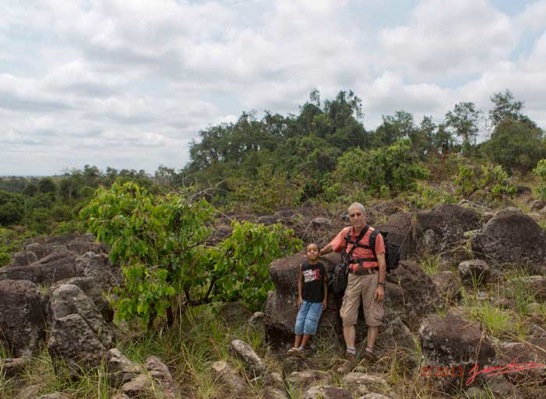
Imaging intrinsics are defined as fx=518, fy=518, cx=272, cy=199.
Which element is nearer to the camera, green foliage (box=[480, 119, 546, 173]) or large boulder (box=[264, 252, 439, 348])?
large boulder (box=[264, 252, 439, 348])

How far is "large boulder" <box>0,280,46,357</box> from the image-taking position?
17.6ft

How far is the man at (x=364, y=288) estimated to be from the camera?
5.00 meters

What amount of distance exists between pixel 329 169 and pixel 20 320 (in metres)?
24.3

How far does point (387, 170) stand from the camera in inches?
691

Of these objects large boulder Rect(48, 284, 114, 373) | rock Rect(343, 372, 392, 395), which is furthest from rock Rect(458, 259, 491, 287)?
large boulder Rect(48, 284, 114, 373)

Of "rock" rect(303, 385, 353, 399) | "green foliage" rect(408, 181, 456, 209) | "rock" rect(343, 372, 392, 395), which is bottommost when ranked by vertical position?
"rock" rect(343, 372, 392, 395)

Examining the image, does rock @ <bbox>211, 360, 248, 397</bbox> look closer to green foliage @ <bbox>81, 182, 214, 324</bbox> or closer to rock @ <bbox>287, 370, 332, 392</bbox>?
rock @ <bbox>287, 370, 332, 392</bbox>

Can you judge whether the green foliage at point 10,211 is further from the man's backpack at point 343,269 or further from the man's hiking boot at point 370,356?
the man's hiking boot at point 370,356

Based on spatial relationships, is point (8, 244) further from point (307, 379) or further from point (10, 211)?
point (307, 379)

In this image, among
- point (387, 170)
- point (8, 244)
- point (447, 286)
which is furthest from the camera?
point (8, 244)

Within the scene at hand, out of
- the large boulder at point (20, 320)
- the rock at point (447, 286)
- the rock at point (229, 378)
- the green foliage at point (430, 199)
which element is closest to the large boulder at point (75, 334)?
the large boulder at point (20, 320)

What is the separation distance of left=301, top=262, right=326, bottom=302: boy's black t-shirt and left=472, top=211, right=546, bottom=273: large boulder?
3337mm

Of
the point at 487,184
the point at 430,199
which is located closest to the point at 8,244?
the point at 430,199

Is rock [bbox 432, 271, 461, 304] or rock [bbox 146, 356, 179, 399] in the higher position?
rock [bbox 432, 271, 461, 304]
